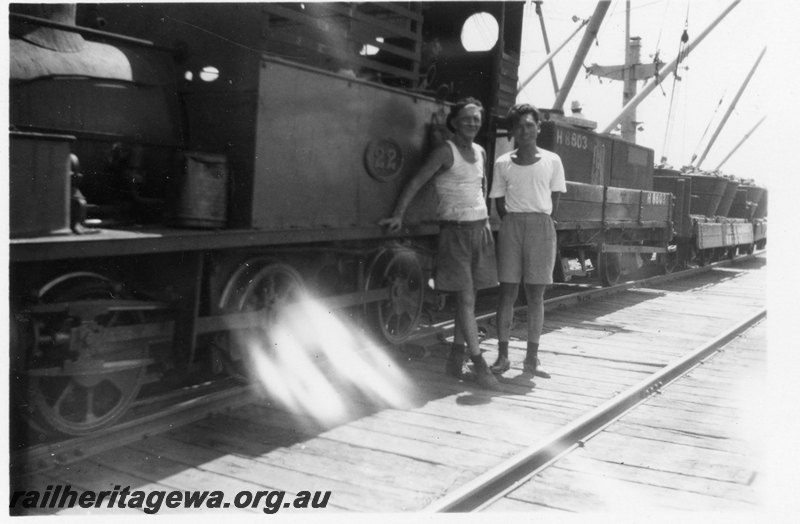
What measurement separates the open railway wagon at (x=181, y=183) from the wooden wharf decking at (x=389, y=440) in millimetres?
381

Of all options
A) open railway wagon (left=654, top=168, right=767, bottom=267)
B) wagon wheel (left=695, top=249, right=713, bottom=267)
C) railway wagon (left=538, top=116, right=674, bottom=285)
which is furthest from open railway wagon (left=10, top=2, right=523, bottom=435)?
wagon wheel (left=695, top=249, right=713, bottom=267)

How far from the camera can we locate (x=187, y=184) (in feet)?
13.3

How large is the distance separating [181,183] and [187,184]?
0.03 m

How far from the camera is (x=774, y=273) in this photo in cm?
398

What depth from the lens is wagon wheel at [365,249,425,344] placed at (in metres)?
5.94

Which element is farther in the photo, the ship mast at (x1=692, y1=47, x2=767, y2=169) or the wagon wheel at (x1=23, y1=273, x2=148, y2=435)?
the ship mast at (x1=692, y1=47, x2=767, y2=169)

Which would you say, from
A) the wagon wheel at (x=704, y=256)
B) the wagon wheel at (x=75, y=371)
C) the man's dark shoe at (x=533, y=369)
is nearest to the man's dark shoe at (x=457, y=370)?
the man's dark shoe at (x=533, y=369)

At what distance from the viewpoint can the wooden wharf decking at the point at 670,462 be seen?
11.3 ft

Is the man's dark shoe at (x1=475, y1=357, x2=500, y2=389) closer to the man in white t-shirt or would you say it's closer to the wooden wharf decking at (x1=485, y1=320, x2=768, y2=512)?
the man in white t-shirt

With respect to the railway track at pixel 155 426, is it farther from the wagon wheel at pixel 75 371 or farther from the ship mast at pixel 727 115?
the ship mast at pixel 727 115

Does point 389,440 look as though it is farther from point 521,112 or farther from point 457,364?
point 521,112

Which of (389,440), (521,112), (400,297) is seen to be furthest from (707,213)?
(389,440)

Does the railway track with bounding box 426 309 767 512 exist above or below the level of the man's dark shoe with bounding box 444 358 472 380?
below

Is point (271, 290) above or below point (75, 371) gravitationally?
above
